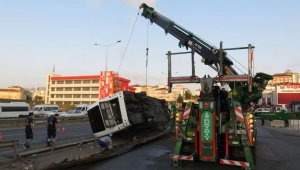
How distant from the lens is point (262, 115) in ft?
75.1

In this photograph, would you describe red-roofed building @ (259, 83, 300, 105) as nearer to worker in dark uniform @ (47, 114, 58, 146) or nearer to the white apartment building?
the white apartment building

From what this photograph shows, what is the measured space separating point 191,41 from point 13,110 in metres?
36.7

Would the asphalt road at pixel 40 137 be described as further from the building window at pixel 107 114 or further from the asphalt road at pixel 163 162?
the asphalt road at pixel 163 162

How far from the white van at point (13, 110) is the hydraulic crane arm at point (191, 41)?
3291 cm

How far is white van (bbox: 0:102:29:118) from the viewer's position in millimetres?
45406

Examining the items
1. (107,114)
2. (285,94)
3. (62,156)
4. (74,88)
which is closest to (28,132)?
(107,114)

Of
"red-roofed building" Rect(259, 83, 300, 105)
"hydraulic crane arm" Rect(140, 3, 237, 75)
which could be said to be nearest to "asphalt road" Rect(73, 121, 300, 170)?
"hydraulic crane arm" Rect(140, 3, 237, 75)

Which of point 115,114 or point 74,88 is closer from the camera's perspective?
point 115,114

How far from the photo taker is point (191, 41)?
17062mm

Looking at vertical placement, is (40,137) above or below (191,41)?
below

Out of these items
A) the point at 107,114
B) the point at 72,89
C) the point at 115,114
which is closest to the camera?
the point at 115,114

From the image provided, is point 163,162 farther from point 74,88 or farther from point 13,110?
point 74,88

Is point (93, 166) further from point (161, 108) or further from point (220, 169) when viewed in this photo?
point (161, 108)

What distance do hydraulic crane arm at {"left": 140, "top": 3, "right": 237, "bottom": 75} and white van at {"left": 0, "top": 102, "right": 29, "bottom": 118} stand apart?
3291 cm
